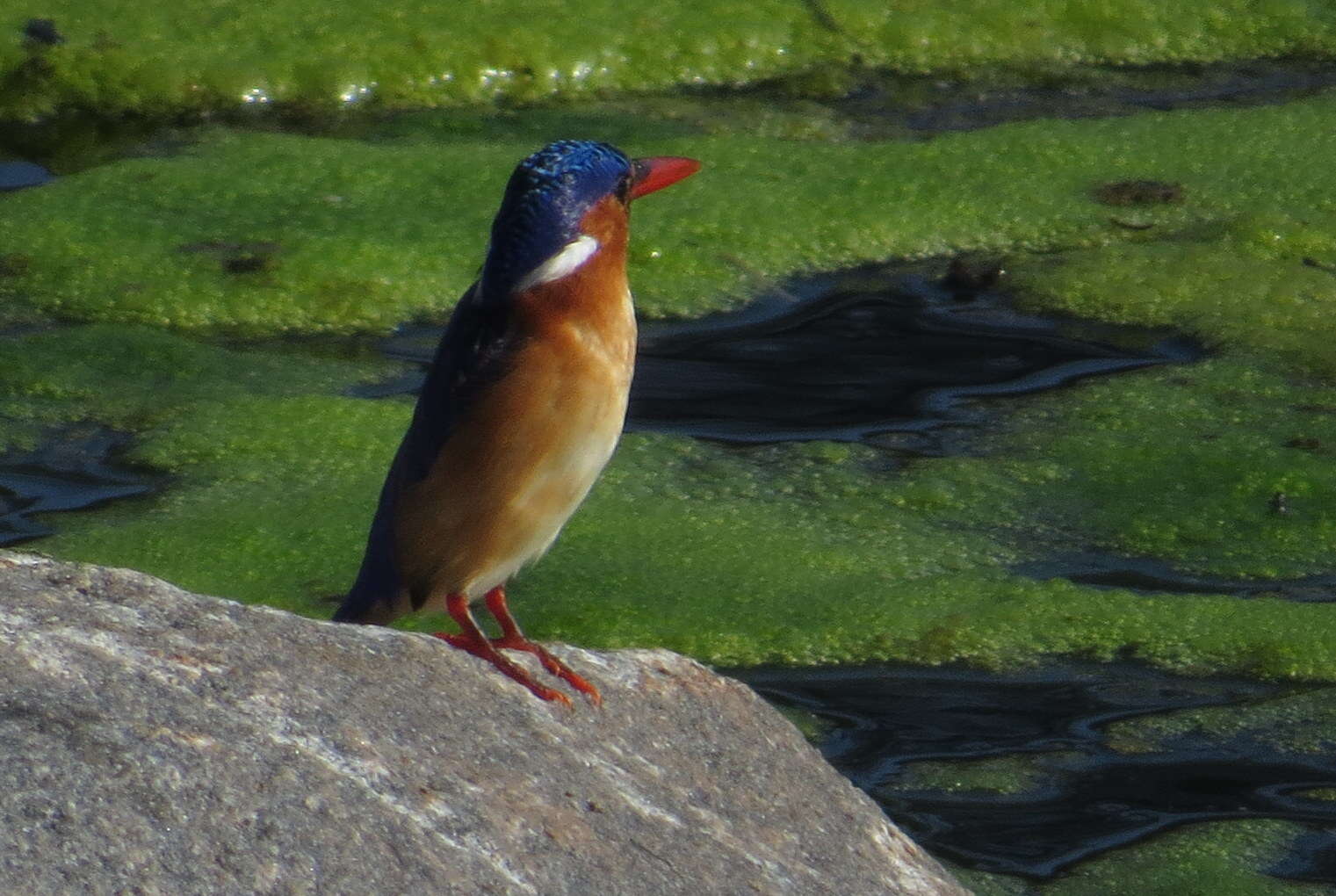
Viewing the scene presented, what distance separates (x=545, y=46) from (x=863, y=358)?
2.13 m

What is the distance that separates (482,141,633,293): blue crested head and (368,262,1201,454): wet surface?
6.34 feet

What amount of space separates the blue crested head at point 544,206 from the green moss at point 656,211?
2.47m

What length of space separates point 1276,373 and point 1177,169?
1240mm

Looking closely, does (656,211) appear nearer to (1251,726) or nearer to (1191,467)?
(1191,467)

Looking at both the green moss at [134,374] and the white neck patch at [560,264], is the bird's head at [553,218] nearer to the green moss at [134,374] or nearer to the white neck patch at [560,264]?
the white neck patch at [560,264]

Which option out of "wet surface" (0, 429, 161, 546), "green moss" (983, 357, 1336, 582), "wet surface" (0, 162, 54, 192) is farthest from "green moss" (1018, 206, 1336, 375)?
"wet surface" (0, 162, 54, 192)

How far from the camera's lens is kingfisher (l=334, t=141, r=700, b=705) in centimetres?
238

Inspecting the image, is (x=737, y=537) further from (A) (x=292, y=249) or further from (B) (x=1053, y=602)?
(A) (x=292, y=249)

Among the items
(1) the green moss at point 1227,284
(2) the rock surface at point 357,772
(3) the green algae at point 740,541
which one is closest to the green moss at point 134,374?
(3) the green algae at point 740,541

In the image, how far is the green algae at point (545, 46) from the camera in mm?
6172

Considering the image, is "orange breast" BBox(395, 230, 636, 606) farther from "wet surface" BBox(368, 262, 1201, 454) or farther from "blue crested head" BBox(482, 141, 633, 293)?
"wet surface" BBox(368, 262, 1201, 454)

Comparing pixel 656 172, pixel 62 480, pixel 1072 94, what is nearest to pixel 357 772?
pixel 656 172

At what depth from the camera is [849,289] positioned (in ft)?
16.8

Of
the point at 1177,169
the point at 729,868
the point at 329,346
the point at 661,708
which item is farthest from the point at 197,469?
the point at 1177,169
